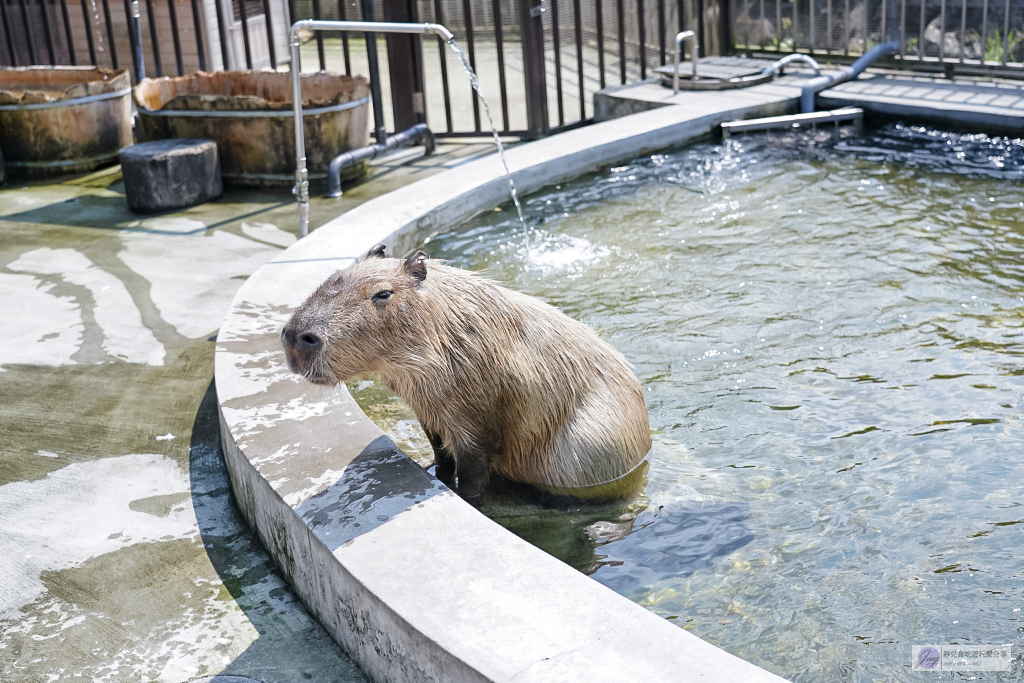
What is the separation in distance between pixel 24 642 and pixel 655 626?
172cm

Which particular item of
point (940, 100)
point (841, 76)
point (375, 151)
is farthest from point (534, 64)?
point (940, 100)

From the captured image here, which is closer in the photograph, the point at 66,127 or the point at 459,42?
the point at 66,127

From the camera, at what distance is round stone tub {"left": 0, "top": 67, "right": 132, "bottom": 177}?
7.51 metres

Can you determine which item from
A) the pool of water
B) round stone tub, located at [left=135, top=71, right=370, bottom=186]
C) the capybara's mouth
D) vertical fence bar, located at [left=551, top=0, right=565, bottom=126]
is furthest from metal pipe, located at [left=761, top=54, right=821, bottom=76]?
the capybara's mouth

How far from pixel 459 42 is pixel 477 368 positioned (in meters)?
7.88

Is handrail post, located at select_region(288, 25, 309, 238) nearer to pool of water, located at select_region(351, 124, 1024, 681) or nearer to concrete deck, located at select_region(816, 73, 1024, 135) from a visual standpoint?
pool of water, located at select_region(351, 124, 1024, 681)

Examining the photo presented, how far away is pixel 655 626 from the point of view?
2.26 metres

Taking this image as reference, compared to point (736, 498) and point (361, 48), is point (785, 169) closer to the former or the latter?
point (736, 498)

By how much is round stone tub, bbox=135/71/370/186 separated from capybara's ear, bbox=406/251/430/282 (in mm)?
4533

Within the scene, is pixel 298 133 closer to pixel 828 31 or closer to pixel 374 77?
pixel 374 77

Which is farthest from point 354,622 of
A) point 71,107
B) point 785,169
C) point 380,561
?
point 71,107

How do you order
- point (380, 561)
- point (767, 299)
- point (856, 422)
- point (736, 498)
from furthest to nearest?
point (767, 299)
point (856, 422)
point (736, 498)
point (380, 561)

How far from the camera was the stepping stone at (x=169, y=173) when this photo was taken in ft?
22.0

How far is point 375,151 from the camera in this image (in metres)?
7.59
